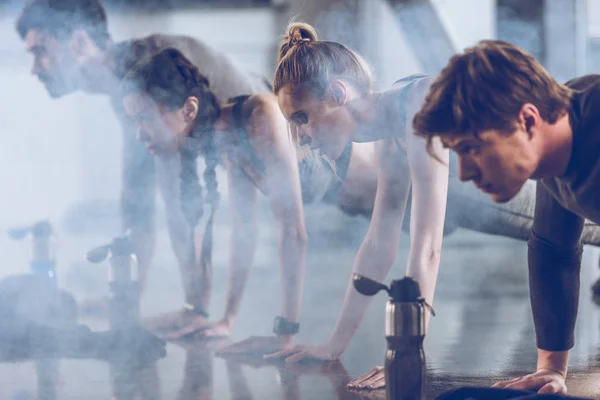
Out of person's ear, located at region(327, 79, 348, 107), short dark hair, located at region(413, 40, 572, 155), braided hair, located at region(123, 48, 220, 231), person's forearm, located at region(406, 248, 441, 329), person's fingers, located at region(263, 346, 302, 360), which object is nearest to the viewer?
short dark hair, located at region(413, 40, 572, 155)

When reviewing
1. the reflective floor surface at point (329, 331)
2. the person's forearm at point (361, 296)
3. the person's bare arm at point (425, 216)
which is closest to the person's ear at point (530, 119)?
the person's bare arm at point (425, 216)

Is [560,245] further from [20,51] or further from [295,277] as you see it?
[20,51]

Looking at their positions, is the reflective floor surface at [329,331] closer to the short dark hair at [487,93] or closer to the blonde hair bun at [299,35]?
the short dark hair at [487,93]

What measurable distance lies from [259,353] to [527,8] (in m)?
2.13

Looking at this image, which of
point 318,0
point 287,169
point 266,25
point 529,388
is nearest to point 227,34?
point 266,25

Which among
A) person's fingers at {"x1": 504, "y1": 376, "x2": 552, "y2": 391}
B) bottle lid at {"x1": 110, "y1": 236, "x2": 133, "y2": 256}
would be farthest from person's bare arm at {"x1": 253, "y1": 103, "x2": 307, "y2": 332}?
person's fingers at {"x1": 504, "y1": 376, "x2": 552, "y2": 391}

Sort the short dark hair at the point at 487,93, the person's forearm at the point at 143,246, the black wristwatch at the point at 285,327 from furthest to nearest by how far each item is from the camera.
Result: 1. the person's forearm at the point at 143,246
2. the black wristwatch at the point at 285,327
3. the short dark hair at the point at 487,93

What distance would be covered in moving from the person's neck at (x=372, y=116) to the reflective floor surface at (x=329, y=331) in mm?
479

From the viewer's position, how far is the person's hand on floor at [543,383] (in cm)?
118

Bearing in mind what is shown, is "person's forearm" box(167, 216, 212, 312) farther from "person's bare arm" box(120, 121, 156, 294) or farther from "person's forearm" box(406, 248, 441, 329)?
"person's forearm" box(406, 248, 441, 329)

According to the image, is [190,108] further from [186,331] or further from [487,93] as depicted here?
[487,93]

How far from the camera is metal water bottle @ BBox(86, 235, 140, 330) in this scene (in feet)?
6.21

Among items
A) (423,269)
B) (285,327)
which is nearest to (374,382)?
(423,269)

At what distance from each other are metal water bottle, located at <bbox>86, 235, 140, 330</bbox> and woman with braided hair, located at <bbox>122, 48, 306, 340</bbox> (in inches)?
6.8
